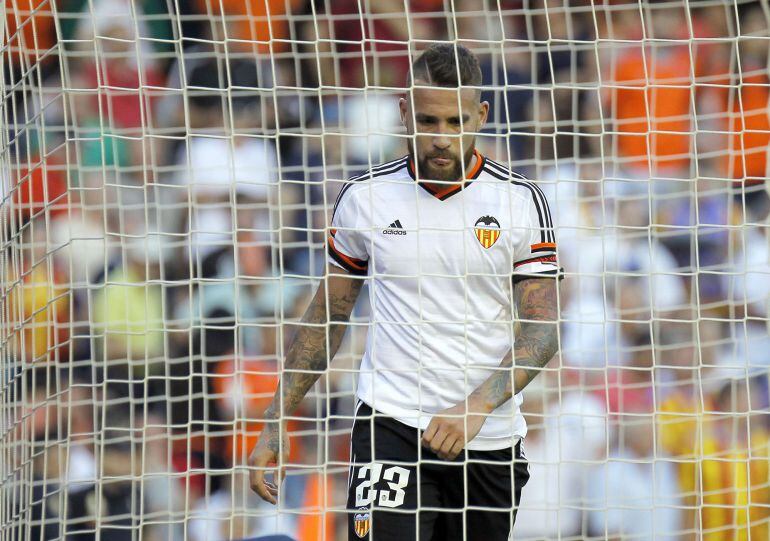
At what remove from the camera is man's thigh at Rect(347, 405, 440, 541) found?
2.33 metres

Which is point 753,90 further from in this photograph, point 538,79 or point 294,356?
point 294,356

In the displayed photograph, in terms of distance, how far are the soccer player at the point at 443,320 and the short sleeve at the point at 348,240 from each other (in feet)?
0.05

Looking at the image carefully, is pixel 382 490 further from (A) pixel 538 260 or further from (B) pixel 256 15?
(B) pixel 256 15

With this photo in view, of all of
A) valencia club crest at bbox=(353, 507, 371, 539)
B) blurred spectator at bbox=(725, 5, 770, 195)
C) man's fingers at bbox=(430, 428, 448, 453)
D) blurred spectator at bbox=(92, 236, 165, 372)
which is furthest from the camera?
blurred spectator at bbox=(725, 5, 770, 195)

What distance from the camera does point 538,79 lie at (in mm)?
4500

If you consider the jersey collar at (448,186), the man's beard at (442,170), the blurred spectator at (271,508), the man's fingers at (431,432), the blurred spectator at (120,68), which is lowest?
the blurred spectator at (271,508)

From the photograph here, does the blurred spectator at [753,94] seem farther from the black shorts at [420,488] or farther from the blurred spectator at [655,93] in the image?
the black shorts at [420,488]

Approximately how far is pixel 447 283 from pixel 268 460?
577 mm

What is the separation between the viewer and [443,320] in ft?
7.84

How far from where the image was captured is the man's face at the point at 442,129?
2.35m

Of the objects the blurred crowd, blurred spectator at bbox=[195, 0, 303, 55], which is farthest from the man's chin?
blurred spectator at bbox=[195, 0, 303, 55]

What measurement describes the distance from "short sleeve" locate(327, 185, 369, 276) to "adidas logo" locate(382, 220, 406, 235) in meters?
0.07

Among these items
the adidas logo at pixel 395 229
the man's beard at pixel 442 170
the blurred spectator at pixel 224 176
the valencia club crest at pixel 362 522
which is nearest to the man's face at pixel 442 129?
the man's beard at pixel 442 170

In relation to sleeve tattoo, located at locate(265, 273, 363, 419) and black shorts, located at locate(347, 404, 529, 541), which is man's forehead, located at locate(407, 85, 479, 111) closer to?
sleeve tattoo, located at locate(265, 273, 363, 419)
